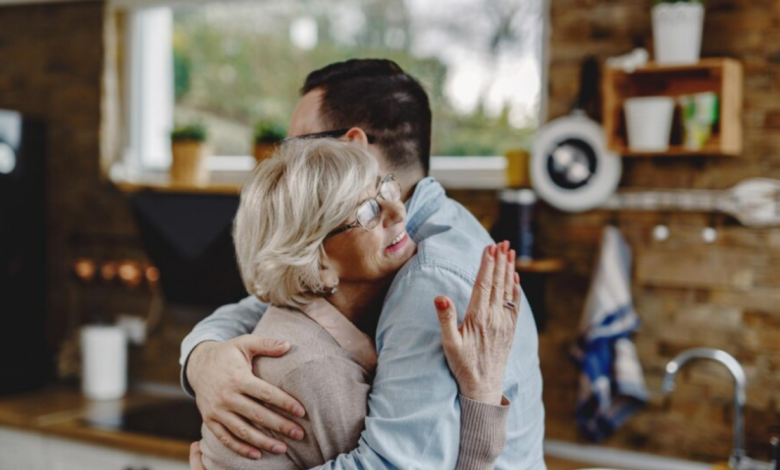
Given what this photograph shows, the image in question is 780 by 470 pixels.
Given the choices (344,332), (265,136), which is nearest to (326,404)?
(344,332)

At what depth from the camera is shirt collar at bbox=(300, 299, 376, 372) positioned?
1.21 meters

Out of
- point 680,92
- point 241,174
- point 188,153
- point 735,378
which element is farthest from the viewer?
point 241,174

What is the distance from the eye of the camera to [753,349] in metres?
2.40

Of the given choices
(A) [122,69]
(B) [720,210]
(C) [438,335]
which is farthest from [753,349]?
(A) [122,69]

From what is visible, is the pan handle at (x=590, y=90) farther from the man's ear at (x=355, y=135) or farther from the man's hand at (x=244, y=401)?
the man's hand at (x=244, y=401)

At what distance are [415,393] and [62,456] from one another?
241 cm

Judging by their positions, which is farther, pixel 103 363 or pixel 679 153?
pixel 103 363

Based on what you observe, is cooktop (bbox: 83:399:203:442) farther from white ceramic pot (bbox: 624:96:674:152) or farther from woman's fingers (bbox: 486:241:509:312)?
woman's fingers (bbox: 486:241:509:312)

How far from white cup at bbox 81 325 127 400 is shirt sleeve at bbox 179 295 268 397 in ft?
6.69

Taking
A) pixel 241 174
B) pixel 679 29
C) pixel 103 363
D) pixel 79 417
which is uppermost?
pixel 679 29

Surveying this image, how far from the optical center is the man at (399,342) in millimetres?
1062

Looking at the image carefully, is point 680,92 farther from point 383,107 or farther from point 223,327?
point 223,327

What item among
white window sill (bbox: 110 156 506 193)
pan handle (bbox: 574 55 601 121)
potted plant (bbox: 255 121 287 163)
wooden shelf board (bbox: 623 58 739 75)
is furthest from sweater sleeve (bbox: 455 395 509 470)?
potted plant (bbox: 255 121 287 163)

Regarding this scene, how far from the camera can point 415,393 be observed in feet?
3.48
